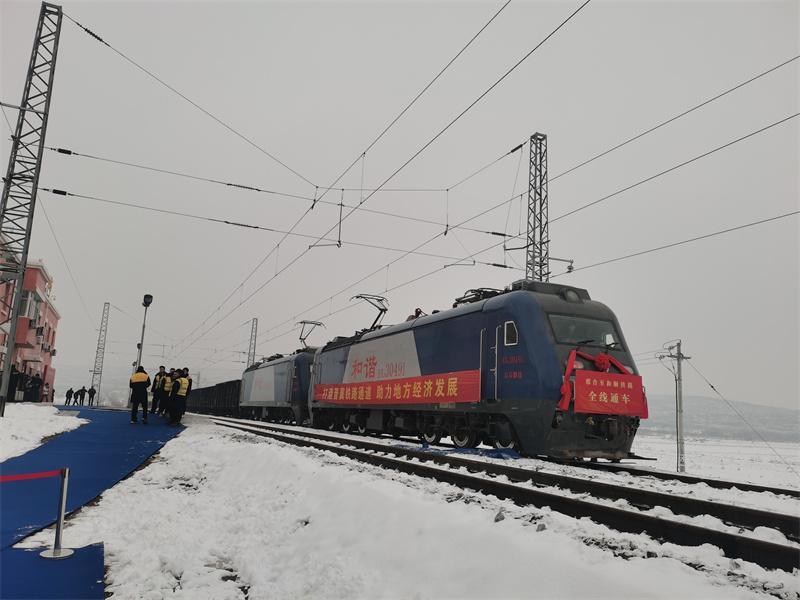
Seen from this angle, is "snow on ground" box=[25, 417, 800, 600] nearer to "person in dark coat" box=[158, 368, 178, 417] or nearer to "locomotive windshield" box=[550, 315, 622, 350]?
"locomotive windshield" box=[550, 315, 622, 350]

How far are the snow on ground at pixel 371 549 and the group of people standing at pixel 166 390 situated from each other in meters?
9.41

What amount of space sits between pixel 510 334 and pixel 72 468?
7757 mm

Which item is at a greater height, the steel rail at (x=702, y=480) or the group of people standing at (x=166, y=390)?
the group of people standing at (x=166, y=390)

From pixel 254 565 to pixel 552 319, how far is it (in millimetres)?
7223

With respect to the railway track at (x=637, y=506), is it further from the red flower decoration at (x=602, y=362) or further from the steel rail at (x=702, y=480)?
the red flower decoration at (x=602, y=362)

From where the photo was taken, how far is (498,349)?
426 inches

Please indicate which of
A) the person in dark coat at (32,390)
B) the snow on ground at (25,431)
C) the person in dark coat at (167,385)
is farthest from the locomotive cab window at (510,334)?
the person in dark coat at (32,390)

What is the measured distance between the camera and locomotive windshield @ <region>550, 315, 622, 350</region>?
10.2 meters

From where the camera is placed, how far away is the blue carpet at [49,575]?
3861 millimetres

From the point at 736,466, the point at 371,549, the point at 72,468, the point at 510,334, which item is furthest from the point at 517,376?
the point at 736,466

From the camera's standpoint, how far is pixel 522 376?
10.0 m

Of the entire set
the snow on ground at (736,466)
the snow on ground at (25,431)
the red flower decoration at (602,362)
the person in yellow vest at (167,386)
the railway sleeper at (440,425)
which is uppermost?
the red flower decoration at (602,362)

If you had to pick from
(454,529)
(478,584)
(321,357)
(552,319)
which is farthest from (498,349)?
(321,357)

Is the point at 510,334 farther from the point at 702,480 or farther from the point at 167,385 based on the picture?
the point at 167,385
